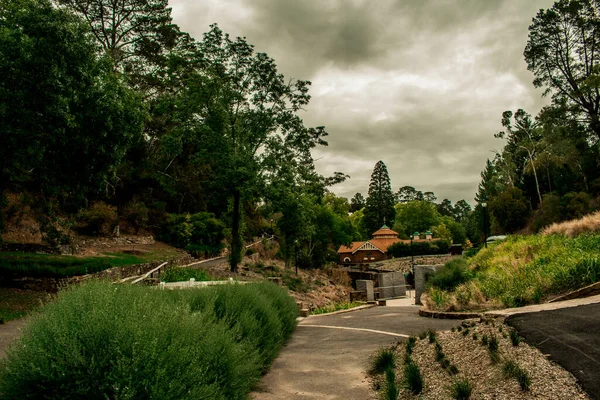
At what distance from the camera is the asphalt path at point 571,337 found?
4359mm

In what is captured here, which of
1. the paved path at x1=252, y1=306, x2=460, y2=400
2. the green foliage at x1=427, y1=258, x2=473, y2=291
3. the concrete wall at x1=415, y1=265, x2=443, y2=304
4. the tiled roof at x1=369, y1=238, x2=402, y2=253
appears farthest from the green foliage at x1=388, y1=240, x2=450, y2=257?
the paved path at x1=252, y1=306, x2=460, y2=400

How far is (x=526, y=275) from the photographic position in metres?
10.4

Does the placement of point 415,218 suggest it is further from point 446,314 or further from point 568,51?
point 446,314

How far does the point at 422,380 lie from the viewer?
17.5ft

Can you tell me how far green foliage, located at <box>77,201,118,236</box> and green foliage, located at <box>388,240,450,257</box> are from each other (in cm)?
4086

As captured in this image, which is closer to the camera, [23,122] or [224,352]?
[224,352]

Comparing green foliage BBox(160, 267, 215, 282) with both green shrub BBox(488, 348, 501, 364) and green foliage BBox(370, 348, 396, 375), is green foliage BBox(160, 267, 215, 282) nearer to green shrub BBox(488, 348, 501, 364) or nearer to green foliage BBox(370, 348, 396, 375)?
green foliage BBox(370, 348, 396, 375)

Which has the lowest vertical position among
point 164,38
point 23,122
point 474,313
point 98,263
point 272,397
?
point 272,397

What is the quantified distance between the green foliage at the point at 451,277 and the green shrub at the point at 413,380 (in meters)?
8.63

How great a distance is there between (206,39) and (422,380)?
22.2 metres

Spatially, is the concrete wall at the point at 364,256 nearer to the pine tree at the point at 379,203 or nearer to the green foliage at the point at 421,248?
the green foliage at the point at 421,248

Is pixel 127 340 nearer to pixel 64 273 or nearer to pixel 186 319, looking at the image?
pixel 186 319

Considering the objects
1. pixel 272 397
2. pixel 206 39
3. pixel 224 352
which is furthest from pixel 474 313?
pixel 206 39

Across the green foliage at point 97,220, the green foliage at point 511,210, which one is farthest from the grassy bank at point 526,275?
the green foliage at point 511,210
